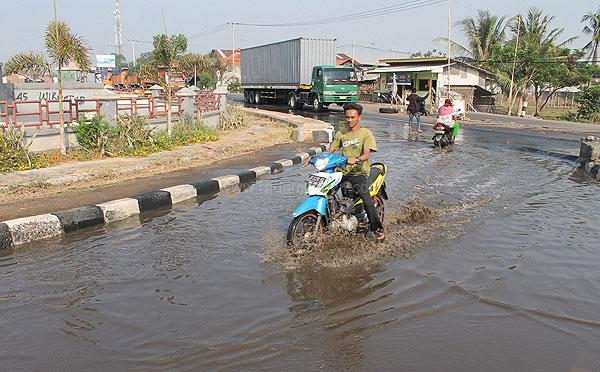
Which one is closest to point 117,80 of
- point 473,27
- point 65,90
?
point 473,27

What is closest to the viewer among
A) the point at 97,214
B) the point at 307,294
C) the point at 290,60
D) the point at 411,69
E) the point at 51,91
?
the point at 307,294

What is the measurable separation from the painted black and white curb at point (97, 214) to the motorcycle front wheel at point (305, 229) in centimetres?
309

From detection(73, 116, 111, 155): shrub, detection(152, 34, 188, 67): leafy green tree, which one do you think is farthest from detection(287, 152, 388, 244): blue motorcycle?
detection(152, 34, 188, 67): leafy green tree

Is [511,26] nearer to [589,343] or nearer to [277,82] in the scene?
[277,82]

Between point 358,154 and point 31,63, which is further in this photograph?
point 31,63

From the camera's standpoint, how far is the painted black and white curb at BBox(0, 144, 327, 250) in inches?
251

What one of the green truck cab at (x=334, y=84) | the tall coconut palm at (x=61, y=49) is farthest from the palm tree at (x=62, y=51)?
the green truck cab at (x=334, y=84)

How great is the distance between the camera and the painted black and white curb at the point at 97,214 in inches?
251

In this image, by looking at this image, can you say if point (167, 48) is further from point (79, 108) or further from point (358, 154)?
point (358, 154)

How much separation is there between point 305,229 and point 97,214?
3208mm

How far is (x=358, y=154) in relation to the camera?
6.16 meters

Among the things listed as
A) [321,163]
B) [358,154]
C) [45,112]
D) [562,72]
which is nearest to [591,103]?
[562,72]

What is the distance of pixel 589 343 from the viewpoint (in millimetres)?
3941

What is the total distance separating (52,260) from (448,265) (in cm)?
427
